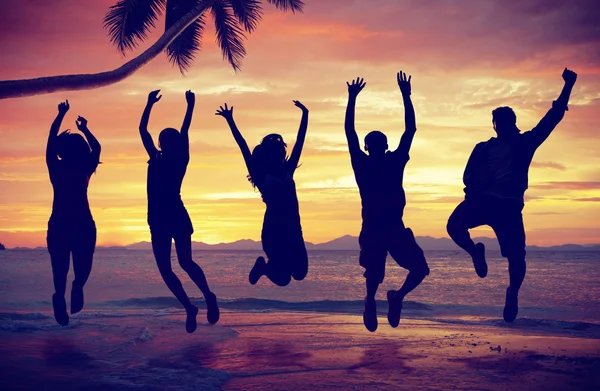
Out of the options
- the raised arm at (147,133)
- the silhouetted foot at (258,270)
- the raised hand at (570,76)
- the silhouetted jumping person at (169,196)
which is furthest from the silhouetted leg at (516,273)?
the raised arm at (147,133)

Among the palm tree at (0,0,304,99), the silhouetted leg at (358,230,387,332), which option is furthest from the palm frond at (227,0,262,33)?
the silhouetted leg at (358,230,387,332)

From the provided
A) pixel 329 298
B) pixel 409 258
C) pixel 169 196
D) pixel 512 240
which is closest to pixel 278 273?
pixel 409 258

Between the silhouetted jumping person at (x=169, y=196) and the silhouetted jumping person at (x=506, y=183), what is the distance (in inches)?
168

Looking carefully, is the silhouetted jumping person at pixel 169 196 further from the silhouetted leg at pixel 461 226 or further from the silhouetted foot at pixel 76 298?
the silhouetted leg at pixel 461 226

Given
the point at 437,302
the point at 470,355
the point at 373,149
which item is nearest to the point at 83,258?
the point at 373,149

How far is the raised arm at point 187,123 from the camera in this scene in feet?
31.8

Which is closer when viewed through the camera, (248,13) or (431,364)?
(431,364)

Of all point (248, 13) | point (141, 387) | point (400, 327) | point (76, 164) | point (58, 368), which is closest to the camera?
point (141, 387)

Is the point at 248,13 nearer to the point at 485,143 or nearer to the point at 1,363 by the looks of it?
the point at 485,143

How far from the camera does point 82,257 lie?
10742mm

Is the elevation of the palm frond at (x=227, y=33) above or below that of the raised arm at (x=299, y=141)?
above

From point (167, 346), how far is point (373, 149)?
4971 mm

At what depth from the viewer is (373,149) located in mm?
8719

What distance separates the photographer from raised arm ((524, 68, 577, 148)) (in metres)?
8.91
